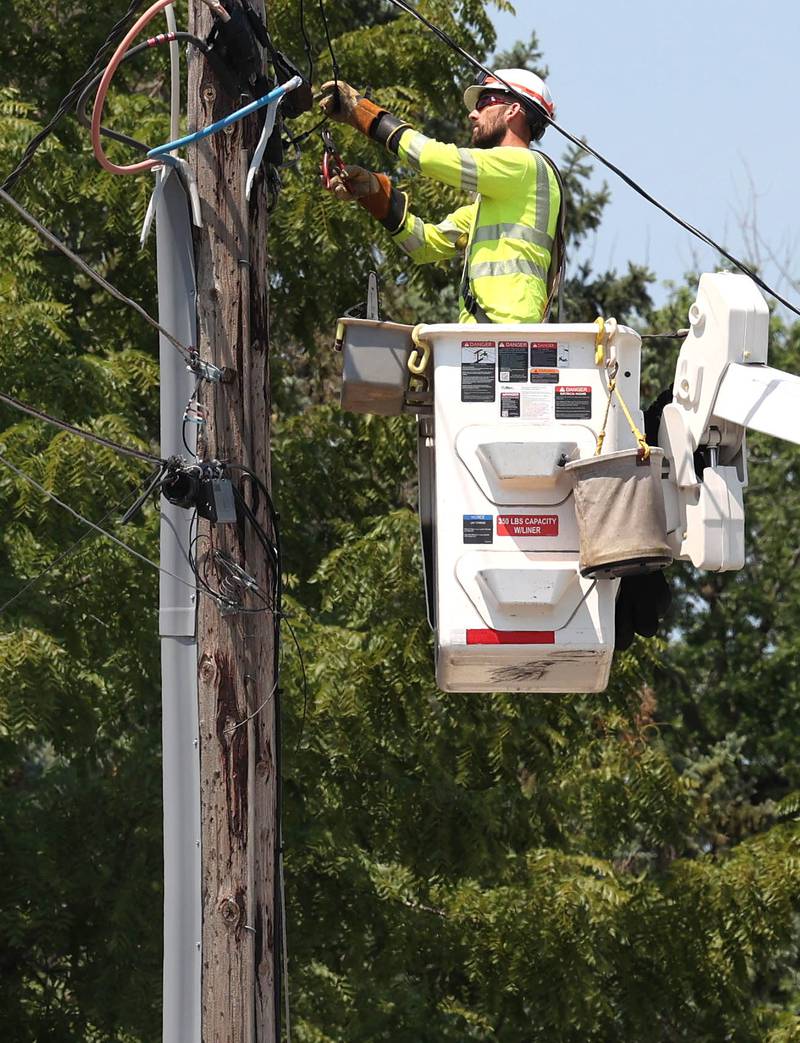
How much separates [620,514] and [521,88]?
1.96m

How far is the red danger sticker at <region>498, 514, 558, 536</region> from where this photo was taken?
20.1ft

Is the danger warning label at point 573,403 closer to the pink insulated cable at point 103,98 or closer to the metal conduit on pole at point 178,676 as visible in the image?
the metal conduit on pole at point 178,676

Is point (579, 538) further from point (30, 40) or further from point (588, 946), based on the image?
point (30, 40)

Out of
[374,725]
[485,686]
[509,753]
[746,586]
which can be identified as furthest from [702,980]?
[746,586]

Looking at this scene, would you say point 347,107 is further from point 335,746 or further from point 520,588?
point 335,746

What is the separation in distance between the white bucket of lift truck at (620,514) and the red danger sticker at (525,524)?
0.48ft

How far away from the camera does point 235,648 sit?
6.10 meters

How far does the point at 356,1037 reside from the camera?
38.4ft

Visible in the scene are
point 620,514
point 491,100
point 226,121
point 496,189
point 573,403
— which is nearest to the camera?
point 620,514

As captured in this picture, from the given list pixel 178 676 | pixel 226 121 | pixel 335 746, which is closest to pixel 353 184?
pixel 226 121

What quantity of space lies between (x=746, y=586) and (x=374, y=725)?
11.1 meters

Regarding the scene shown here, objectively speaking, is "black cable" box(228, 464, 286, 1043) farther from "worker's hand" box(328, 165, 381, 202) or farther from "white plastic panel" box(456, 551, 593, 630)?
"worker's hand" box(328, 165, 381, 202)

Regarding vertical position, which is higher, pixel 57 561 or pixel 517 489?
pixel 517 489

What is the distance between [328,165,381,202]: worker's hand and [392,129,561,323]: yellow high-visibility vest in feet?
0.76
